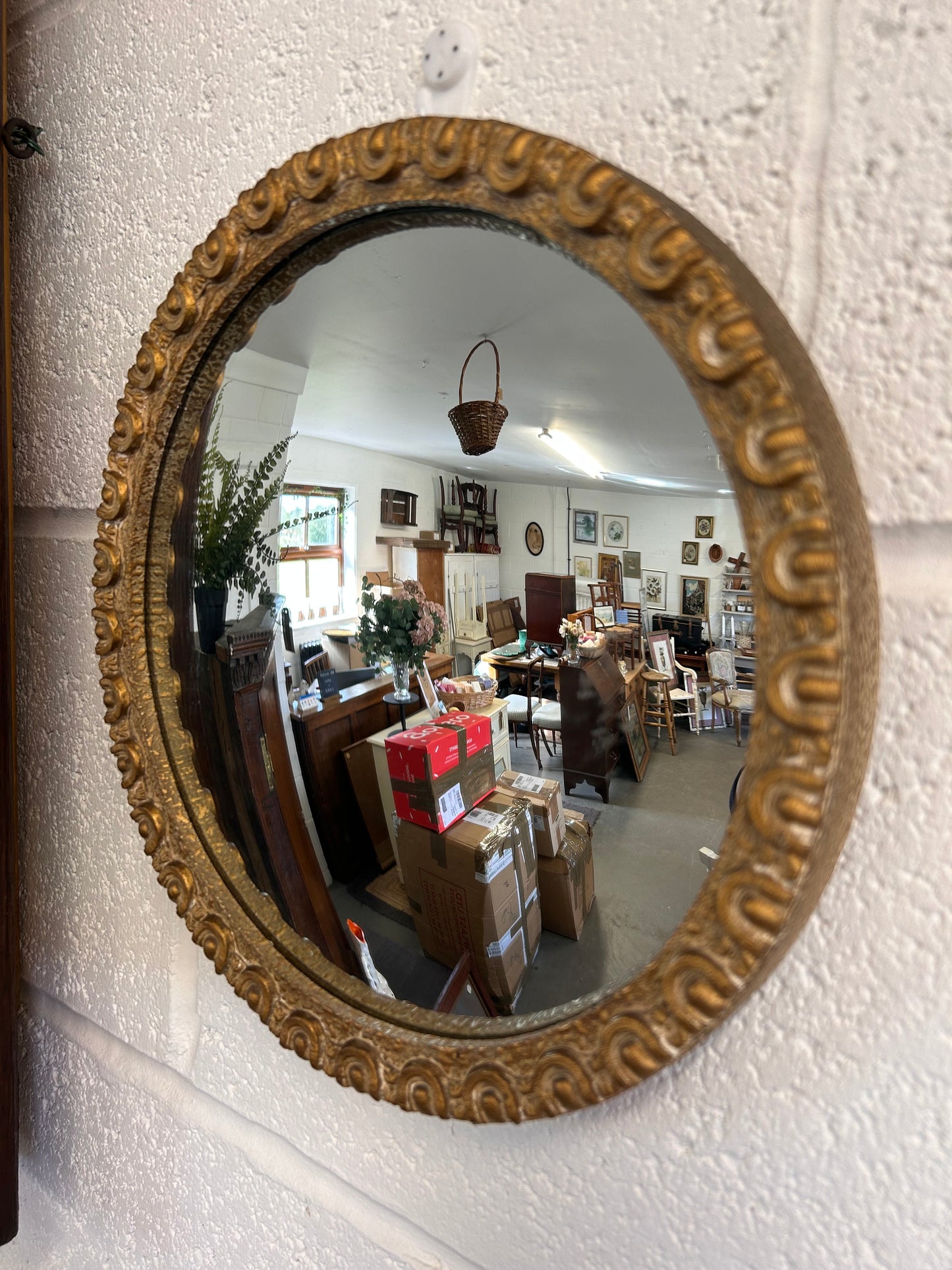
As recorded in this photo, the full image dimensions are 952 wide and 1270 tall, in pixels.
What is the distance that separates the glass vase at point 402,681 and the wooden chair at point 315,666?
0.17 ft

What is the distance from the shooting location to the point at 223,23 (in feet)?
1.79

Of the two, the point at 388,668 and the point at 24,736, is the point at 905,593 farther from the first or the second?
the point at 24,736

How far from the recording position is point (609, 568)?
40cm

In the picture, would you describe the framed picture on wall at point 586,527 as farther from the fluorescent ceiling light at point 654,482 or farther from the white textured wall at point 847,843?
the white textured wall at point 847,843

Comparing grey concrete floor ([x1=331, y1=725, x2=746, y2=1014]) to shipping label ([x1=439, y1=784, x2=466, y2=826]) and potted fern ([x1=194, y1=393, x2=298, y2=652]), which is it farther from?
potted fern ([x1=194, y1=393, x2=298, y2=652])

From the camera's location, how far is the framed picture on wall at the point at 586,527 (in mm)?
413

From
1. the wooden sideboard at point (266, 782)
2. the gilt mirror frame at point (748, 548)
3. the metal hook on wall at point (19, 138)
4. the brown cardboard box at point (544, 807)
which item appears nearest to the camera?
the gilt mirror frame at point (748, 548)

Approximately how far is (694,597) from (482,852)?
216 mm

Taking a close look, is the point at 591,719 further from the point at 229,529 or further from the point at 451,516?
the point at 229,529

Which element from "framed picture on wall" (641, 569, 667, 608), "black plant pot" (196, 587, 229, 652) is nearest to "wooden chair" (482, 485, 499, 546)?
"framed picture on wall" (641, 569, 667, 608)

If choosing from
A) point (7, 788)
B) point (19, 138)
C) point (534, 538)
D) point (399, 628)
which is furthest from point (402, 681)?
point (19, 138)

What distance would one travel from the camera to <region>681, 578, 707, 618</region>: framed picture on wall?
35cm

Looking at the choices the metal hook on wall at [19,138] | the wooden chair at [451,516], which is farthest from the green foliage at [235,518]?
the metal hook on wall at [19,138]

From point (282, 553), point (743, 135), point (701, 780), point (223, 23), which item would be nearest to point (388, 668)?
point (282, 553)
